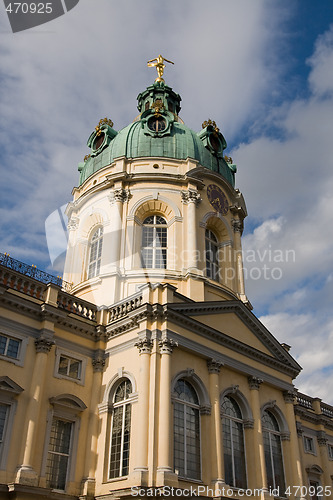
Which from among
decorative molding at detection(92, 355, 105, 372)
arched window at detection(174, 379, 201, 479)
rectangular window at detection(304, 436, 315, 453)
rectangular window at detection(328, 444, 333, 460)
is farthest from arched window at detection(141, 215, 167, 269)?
rectangular window at detection(328, 444, 333, 460)

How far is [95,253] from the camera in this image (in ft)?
92.1

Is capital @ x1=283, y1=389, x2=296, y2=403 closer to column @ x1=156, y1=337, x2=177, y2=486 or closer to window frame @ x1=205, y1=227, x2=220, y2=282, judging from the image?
window frame @ x1=205, y1=227, x2=220, y2=282

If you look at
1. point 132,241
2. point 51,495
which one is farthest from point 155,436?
point 132,241

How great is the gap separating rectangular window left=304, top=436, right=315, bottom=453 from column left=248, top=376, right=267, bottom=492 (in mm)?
8621

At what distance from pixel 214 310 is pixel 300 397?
11.4 m

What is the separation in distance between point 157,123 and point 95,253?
8762mm

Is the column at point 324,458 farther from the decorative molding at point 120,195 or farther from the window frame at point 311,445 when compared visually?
the decorative molding at point 120,195

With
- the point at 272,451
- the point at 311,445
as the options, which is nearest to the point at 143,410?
the point at 272,451

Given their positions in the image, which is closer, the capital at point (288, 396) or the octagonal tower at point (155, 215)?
the capital at point (288, 396)

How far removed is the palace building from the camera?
58.4ft

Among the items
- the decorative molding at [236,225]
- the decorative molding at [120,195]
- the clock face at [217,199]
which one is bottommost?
the decorative molding at [120,195]

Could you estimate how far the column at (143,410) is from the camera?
16906mm

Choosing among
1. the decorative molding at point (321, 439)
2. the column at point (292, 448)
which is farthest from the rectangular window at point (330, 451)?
the column at point (292, 448)

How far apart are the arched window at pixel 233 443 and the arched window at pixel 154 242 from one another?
25.7 feet
